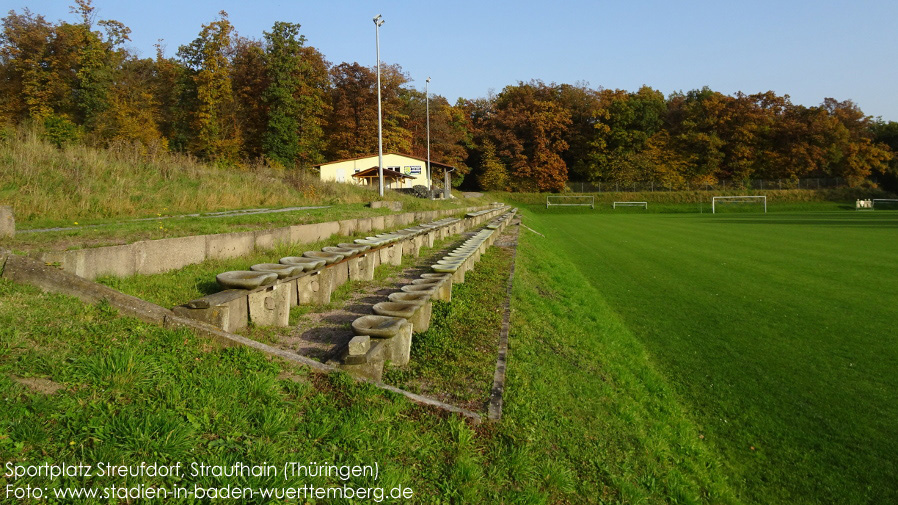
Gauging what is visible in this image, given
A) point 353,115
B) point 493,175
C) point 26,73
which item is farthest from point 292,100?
point 493,175

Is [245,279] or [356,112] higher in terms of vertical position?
[356,112]

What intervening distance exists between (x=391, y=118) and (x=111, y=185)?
143ft

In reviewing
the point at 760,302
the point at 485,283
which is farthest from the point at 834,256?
the point at 485,283

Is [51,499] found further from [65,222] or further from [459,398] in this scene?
[65,222]

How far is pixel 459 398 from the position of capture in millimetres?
3727

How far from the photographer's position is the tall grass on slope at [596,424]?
10.9ft

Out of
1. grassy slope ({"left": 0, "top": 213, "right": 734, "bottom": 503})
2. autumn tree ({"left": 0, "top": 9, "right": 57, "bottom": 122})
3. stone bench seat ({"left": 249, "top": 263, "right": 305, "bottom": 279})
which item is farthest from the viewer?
autumn tree ({"left": 0, "top": 9, "right": 57, "bottom": 122})

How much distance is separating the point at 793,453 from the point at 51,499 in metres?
4.83

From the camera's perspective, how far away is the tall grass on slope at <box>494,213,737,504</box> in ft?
10.9

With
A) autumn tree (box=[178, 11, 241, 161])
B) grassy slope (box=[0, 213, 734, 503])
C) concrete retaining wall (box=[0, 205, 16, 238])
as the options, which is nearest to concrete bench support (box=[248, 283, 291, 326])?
grassy slope (box=[0, 213, 734, 503])

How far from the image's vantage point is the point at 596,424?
4.13 m

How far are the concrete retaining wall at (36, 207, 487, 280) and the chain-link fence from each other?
51.4 meters

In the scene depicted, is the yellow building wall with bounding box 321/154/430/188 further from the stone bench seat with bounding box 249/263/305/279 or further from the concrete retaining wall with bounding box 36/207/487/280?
the stone bench seat with bounding box 249/263/305/279

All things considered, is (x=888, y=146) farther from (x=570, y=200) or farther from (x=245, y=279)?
(x=245, y=279)
